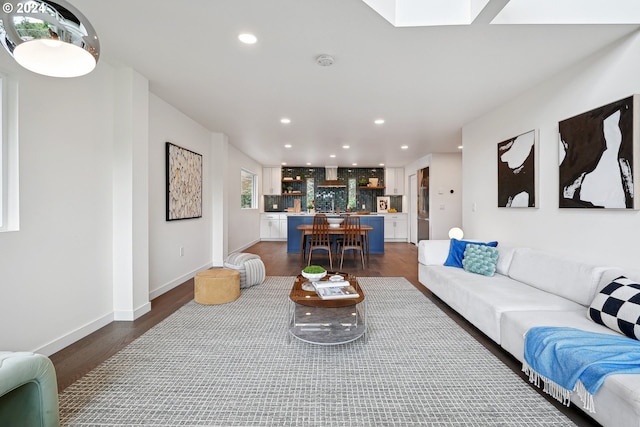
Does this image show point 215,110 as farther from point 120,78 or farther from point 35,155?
point 35,155

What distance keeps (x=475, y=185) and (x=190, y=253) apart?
14.3ft

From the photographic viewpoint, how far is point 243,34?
2.11 m

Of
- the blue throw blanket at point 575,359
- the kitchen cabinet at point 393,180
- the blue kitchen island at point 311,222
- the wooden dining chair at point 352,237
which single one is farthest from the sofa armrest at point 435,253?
the kitchen cabinet at point 393,180

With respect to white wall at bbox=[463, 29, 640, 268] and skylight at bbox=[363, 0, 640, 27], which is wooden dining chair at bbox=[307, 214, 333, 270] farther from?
skylight at bbox=[363, 0, 640, 27]

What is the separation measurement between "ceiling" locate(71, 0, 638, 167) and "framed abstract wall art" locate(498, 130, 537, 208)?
56cm

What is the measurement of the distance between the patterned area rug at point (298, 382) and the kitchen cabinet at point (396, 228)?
6112 mm

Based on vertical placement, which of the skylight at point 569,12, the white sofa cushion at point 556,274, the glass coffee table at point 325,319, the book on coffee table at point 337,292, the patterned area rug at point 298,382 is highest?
the skylight at point 569,12

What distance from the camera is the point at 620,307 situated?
168cm

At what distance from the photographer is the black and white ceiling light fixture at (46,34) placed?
0.84 m

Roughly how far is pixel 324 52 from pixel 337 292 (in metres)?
2.01

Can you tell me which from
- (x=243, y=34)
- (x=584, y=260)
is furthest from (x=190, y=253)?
(x=584, y=260)

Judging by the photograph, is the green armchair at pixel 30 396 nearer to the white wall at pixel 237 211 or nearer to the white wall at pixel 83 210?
the white wall at pixel 83 210

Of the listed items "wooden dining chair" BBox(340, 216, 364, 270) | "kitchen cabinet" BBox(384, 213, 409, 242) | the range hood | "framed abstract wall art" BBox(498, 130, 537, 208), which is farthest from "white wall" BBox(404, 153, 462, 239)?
"framed abstract wall art" BBox(498, 130, 537, 208)

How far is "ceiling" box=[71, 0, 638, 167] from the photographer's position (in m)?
1.92
